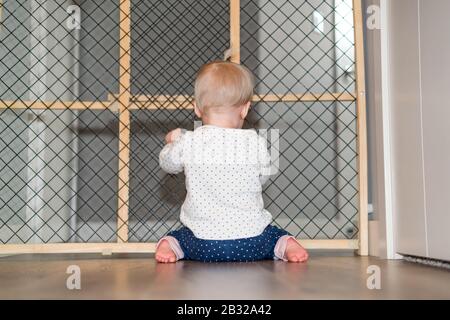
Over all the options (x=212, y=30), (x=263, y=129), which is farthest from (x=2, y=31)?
(x=263, y=129)

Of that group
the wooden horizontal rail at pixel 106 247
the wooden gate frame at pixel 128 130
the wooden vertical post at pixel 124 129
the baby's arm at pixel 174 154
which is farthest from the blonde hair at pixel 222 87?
the wooden horizontal rail at pixel 106 247

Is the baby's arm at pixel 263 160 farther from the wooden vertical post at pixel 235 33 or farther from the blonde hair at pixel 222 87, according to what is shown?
the wooden vertical post at pixel 235 33

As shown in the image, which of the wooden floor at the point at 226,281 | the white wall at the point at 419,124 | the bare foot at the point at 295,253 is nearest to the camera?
the wooden floor at the point at 226,281

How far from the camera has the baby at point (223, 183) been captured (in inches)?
49.8

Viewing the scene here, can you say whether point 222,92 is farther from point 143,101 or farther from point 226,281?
point 226,281

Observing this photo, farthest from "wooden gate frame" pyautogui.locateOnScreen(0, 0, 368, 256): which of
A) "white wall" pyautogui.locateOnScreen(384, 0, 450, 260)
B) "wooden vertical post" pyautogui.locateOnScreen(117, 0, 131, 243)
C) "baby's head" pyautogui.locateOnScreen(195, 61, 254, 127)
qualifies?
"baby's head" pyautogui.locateOnScreen(195, 61, 254, 127)

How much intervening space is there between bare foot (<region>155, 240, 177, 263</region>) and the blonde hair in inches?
14.7

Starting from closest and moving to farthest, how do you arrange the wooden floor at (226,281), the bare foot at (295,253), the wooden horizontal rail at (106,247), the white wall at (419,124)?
the wooden floor at (226,281), the white wall at (419,124), the bare foot at (295,253), the wooden horizontal rail at (106,247)

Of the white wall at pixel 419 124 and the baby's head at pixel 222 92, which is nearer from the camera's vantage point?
the white wall at pixel 419 124

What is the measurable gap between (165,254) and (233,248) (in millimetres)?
174

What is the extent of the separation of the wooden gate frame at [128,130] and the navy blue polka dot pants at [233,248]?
195 millimetres

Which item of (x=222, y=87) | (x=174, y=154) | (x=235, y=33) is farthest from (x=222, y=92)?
(x=235, y=33)

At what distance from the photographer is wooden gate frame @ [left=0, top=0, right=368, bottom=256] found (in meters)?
1.48

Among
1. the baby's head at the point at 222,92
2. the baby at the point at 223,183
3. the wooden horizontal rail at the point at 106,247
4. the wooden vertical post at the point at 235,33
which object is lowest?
the wooden horizontal rail at the point at 106,247
